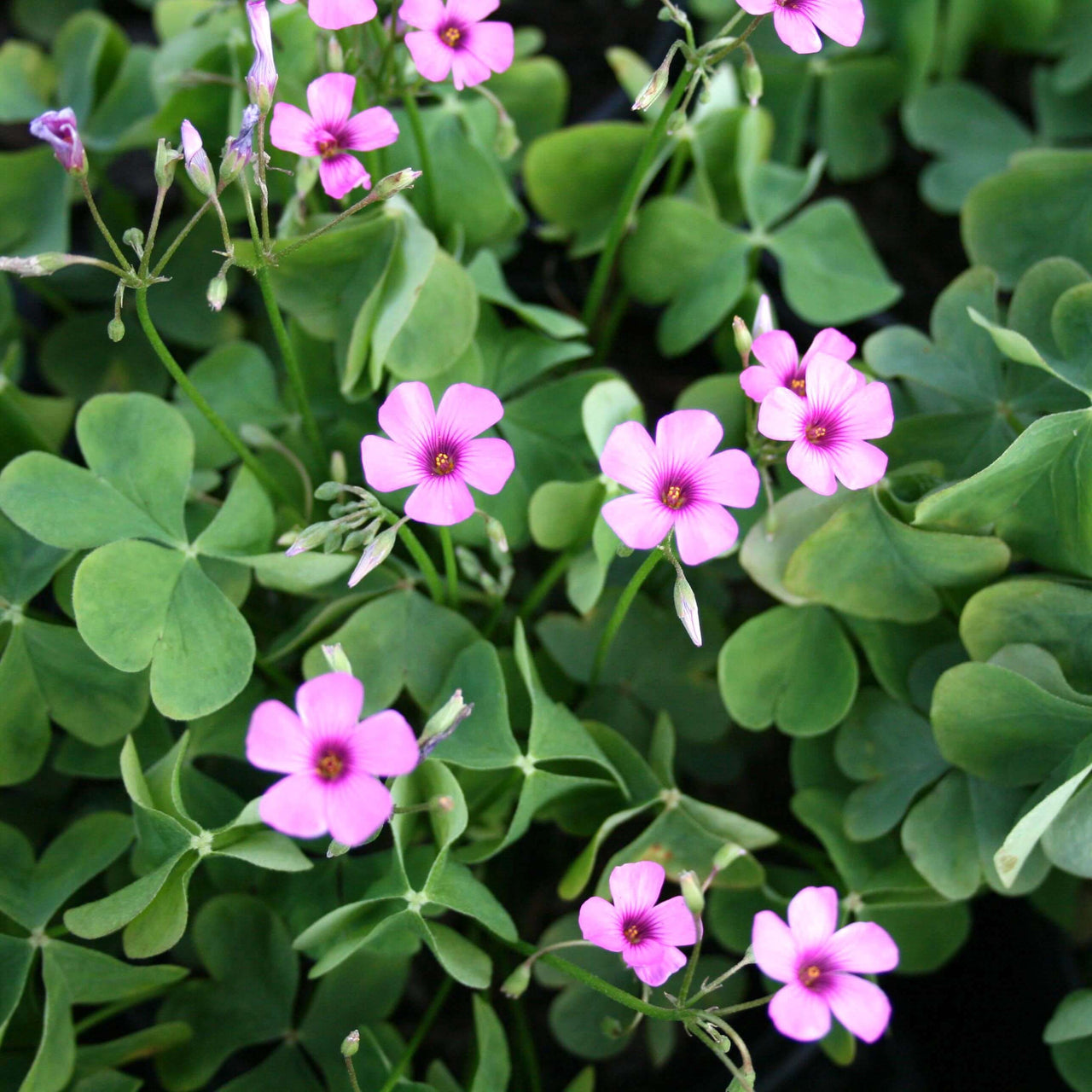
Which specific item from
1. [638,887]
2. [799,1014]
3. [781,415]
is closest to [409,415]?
[781,415]

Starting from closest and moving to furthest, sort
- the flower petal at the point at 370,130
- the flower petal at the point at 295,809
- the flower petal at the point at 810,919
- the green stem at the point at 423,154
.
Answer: the flower petal at the point at 295,809, the flower petal at the point at 810,919, the flower petal at the point at 370,130, the green stem at the point at 423,154

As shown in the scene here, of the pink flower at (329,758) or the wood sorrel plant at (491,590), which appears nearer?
the pink flower at (329,758)

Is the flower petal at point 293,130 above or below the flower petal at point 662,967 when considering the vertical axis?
above

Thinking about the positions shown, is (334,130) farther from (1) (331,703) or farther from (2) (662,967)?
(2) (662,967)

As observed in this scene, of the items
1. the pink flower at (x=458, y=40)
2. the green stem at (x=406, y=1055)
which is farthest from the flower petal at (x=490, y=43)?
the green stem at (x=406, y=1055)

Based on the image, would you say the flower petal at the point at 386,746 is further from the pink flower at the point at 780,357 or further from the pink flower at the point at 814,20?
the pink flower at the point at 814,20

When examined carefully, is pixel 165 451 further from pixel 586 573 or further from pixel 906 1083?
pixel 906 1083

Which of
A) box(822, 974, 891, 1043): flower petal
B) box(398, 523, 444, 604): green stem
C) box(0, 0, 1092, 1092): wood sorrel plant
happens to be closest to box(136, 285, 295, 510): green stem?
box(0, 0, 1092, 1092): wood sorrel plant
